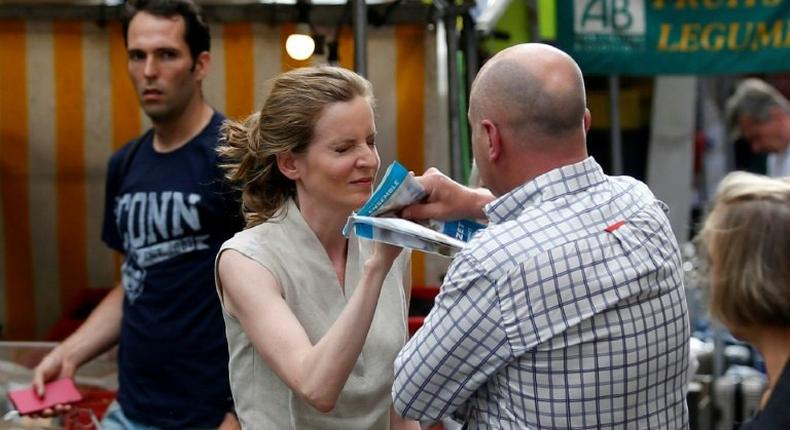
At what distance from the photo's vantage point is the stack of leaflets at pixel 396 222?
7.48 feet

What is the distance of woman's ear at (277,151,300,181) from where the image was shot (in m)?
2.73

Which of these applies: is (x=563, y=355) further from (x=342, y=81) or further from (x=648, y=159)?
(x=648, y=159)

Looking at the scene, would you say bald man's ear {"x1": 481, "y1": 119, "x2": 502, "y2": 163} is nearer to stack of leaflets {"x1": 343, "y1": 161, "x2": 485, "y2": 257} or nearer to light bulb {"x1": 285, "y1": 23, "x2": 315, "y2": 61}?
stack of leaflets {"x1": 343, "y1": 161, "x2": 485, "y2": 257}

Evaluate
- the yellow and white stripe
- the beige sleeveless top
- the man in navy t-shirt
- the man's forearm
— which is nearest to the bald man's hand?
the beige sleeveless top

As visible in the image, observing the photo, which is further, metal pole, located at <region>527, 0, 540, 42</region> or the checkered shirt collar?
metal pole, located at <region>527, 0, 540, 42</region>

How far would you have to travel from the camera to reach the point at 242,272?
2.58m

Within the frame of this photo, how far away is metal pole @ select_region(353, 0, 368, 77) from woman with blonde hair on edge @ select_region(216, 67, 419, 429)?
1.67m

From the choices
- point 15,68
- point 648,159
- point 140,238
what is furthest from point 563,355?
point 648,159

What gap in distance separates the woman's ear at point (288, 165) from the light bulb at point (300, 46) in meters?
2.45

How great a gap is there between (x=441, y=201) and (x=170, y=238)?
1.26m

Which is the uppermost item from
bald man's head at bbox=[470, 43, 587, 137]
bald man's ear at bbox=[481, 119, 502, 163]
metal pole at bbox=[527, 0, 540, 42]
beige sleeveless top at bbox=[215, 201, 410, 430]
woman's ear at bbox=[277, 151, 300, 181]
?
metal pole at bbox=[527, 0, 540, 42]

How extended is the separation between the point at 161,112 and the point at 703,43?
141 inches

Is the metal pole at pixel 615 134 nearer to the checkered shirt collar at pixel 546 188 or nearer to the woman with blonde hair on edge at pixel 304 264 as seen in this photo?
the woman with blonde hair on edge at pixel 304 264

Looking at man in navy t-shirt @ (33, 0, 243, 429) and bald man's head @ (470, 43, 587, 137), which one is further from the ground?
bald man's head @ (470, 43, 587, 137)
